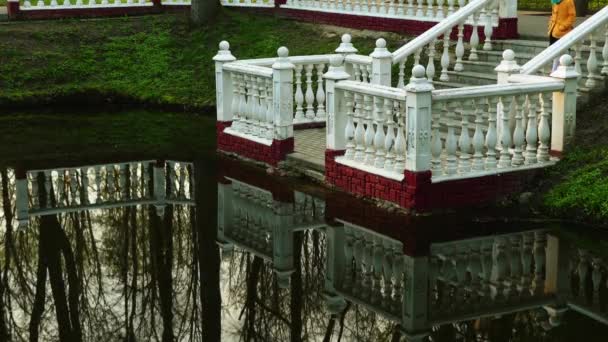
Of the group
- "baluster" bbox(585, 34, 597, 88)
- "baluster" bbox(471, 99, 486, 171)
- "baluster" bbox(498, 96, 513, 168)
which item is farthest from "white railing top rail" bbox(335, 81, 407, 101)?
"baluster" bbox(585, 34, 597, 88)

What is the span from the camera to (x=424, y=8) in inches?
795

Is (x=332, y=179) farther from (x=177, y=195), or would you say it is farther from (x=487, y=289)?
(x=487, y=289)

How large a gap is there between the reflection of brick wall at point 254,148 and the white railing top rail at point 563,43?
3.28 m

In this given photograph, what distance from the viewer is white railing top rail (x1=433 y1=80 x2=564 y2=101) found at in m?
12.0

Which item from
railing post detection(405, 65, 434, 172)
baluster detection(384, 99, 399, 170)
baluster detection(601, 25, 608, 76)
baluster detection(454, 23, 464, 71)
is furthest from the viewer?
baluster detection(454, 23, 464, 71)

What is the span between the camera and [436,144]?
39.7 ft

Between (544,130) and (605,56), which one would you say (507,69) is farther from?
(605,56)

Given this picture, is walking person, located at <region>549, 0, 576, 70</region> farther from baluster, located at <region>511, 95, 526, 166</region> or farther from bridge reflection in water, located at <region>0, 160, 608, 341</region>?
bridge reflection in water, located at <region>0, 160, 608, 341</region>

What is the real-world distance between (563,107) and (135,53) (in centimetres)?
1286

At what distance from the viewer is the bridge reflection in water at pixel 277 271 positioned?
8945 millimetres

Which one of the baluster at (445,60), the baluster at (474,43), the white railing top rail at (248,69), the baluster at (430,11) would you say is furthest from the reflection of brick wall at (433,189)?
the baluster at (430,11)

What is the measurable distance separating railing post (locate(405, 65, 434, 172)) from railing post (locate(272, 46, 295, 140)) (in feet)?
9.42

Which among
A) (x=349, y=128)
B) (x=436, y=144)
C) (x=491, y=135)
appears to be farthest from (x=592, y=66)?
(x=349, y=128)

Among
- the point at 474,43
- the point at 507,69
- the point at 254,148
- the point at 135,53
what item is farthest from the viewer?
the point at 135,53
